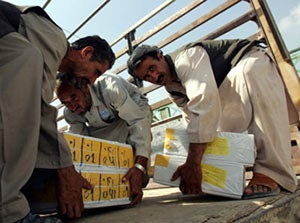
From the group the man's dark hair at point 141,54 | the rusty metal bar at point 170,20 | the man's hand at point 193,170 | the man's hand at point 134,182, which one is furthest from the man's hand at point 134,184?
the rusty metal bar at point 170,20

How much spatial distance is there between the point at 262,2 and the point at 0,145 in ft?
6.98

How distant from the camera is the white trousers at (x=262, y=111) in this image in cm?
141

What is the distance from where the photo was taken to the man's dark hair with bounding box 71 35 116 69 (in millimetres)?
1699

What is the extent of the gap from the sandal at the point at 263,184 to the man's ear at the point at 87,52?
3.77 ft

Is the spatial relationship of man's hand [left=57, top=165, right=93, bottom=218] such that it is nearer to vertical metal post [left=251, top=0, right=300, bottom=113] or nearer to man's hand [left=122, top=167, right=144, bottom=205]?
man's hand [left=122, top=167, right=144, bottom=205]

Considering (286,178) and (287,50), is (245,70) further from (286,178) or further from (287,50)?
(287,50)

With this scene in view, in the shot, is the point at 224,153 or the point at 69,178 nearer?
the point at 69,178

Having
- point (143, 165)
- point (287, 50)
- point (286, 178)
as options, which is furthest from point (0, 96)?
point (287, 50)

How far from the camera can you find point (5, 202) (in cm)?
76

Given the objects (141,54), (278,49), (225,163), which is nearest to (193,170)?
(225,163)

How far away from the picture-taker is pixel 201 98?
1.44 metres

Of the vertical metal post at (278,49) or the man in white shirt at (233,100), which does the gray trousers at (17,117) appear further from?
the vertical metal post at (278,49)

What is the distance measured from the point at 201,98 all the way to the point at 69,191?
Result: 2.53 ft

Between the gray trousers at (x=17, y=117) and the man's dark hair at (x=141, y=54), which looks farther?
the man's dark hair at (x=141, y=54)
